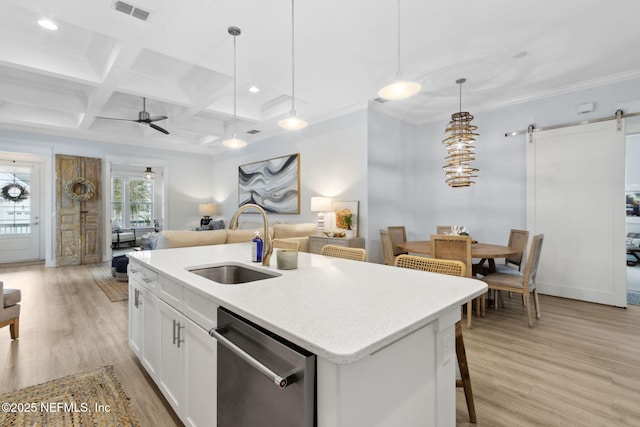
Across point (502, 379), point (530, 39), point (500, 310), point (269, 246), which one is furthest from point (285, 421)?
point (530, 39)

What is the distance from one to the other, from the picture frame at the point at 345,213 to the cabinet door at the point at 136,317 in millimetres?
3119

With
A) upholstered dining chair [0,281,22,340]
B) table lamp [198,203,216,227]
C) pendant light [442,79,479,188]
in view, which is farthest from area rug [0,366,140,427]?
table lamp [198,203,216,227]

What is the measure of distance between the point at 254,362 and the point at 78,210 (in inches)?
305

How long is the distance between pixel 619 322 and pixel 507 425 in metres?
2.66

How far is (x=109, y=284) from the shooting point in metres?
4.86

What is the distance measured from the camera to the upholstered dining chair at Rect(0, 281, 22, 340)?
2656mm

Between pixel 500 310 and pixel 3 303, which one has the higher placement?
pixel 3 303

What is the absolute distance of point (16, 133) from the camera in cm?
611

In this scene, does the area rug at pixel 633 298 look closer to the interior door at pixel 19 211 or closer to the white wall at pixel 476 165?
the white wall at pixel 476 165

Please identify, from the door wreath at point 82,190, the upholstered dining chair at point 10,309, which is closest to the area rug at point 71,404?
the upholstered dining chair at point 10,309

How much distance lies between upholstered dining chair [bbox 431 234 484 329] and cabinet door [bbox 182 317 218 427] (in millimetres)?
2566

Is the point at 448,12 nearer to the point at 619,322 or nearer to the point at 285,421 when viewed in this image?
the point at 285,421

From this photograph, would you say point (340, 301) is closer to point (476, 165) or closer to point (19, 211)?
point (476, 165)

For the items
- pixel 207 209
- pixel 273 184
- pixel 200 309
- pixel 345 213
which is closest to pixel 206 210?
pixel 207 209
